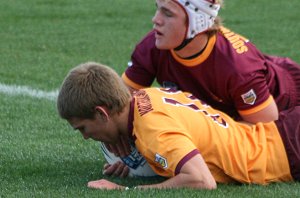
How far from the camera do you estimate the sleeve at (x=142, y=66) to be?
5926 mm

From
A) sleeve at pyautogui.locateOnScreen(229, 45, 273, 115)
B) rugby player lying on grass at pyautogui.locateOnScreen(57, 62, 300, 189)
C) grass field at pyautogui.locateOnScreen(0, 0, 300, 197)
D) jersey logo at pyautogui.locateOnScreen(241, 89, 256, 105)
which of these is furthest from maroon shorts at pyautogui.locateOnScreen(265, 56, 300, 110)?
grass field at pyautogui.locateOnScreen(0, 0, 300, 197)

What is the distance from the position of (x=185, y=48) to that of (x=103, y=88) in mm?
802

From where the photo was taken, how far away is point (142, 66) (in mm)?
6000

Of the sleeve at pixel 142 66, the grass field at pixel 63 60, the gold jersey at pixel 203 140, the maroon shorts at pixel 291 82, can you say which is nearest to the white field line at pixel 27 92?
the grass field at pixel 63 60

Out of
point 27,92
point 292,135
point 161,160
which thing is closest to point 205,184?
point 161,160

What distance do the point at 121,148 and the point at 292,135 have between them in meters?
0.96

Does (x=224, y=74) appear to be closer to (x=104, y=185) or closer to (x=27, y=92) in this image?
(x=104, y=185)

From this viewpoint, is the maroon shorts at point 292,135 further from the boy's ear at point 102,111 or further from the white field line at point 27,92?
the white field line at point 27,92

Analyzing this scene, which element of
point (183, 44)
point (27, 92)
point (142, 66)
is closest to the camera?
point (183, 44)

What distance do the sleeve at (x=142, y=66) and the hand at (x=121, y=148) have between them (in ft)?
2.23

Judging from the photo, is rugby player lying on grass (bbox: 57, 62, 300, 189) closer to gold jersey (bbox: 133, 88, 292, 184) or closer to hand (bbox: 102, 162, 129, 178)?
gold jersey (bbox: 133, 88, 292, 184)

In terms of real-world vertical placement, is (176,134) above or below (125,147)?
above

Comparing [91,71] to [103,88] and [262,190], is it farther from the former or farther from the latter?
[262,190]

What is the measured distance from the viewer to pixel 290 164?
17.6ft
